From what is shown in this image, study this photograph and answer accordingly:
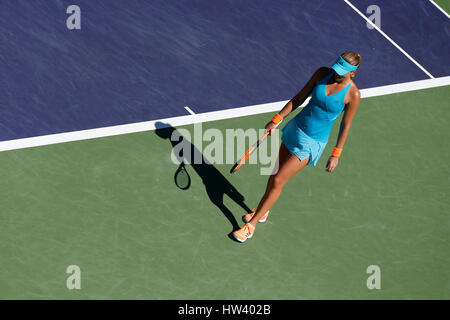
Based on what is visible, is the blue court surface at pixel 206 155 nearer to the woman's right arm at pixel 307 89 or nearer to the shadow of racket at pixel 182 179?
the shadow of racket at pixel 182 179

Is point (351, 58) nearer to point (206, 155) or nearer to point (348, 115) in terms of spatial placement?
point (348, 115)

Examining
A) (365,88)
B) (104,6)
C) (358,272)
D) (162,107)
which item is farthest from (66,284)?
(365,88)

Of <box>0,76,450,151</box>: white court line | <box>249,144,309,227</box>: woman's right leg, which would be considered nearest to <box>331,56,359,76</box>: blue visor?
<box>249,144,309,227</box>: woman's right leg

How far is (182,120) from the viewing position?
8.73 m

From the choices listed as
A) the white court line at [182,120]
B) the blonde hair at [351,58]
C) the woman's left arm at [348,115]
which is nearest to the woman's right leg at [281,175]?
the woman's left arm at [348,115]

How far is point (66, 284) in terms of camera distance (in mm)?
7301

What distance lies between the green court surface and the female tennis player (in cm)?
73

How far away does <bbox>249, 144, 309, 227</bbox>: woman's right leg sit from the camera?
279 inches

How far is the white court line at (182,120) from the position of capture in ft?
27.6

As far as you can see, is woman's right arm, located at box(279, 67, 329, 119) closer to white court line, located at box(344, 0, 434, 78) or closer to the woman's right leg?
the woman's right leg

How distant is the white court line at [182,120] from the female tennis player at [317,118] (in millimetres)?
1740

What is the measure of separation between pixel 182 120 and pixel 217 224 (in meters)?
1.69

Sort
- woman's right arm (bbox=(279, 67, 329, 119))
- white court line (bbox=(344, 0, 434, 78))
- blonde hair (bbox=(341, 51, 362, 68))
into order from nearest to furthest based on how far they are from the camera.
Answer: blonde hair (bbox=(341, 51, 362, 68)), woman's right arm (bbox=(279, 67, 329, 119)), white court line (bbox=(344, 0, 434, 78))

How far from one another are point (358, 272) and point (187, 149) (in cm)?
272
